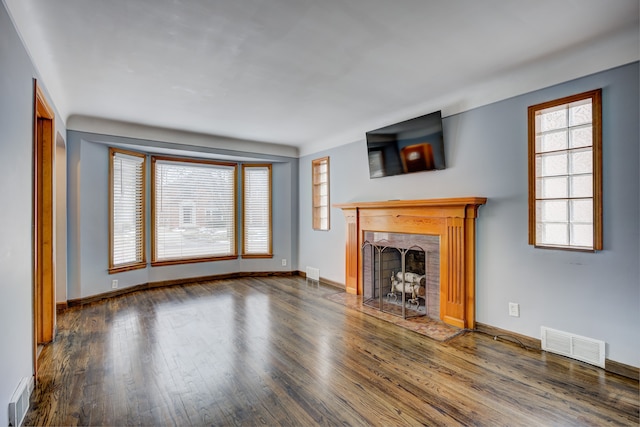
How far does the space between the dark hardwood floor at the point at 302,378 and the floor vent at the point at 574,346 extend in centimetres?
8

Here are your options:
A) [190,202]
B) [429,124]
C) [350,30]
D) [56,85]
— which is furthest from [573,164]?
[190,202]

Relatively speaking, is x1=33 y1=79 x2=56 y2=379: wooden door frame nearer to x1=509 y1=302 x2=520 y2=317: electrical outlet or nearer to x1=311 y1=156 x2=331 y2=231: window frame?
x1=311 y1=156 x2=331 y2=231: window frame

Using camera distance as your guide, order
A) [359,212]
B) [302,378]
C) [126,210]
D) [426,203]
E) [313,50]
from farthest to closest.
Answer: [126,210]
[359,212]
[426,203]
[313,50]
[302,378]

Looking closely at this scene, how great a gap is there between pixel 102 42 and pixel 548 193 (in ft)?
12.9

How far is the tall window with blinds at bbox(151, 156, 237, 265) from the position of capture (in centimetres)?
552

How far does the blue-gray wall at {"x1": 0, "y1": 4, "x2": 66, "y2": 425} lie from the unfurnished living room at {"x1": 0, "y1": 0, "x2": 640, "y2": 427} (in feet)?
0.08

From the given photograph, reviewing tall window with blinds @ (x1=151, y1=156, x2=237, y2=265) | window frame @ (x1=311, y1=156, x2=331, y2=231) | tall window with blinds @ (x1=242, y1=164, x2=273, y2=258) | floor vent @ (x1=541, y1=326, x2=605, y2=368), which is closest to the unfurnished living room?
floor vent @ (x1=541, y1=326, x2=605, y2=368)

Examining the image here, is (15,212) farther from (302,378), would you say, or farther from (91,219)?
(91,219)

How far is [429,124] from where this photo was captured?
382cm

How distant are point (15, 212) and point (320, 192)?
4390 mm

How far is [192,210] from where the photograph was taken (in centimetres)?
582

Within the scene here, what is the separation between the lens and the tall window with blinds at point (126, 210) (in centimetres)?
480

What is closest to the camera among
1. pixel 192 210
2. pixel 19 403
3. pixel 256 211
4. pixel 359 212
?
pixel 19 403

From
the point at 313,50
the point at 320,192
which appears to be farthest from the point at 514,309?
the point at 320,192
